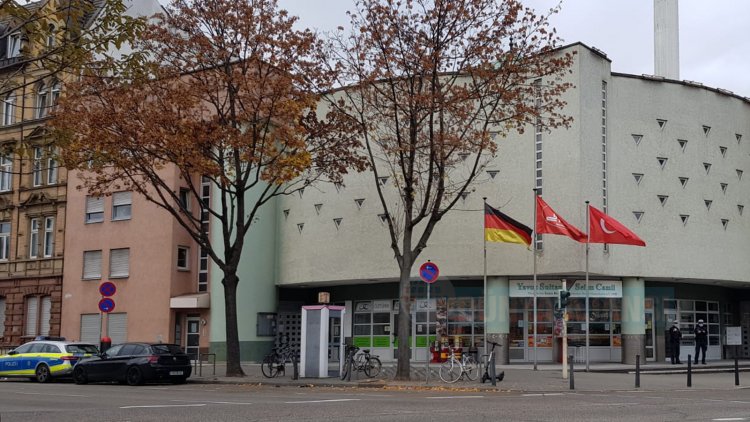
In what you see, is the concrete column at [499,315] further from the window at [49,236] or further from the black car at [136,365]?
the window at [49,236]

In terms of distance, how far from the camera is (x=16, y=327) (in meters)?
44.8

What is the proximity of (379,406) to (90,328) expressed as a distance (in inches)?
1123

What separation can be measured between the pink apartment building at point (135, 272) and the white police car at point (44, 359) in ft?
24.7

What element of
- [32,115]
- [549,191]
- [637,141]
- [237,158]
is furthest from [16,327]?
[637,141]

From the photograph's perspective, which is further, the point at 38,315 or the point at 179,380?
the point at 38,315

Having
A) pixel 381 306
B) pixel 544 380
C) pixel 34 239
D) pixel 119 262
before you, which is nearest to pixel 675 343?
pixel 544 380

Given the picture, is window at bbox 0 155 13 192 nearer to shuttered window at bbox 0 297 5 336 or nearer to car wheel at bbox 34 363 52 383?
shuttered window at bbox 0 297 5 336

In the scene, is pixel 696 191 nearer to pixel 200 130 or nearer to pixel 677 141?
pixel 677 141

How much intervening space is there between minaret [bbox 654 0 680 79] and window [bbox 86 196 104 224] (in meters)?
26.7

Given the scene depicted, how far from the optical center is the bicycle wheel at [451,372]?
25.8m

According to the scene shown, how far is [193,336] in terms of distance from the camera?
4059 cm

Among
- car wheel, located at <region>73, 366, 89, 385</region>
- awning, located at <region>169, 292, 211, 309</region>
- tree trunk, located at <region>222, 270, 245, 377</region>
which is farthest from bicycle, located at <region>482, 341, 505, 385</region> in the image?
awning, located at <region>169, 292, 211, 309</region>

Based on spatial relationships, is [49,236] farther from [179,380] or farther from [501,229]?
[501,229]

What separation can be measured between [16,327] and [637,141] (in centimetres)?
3046
